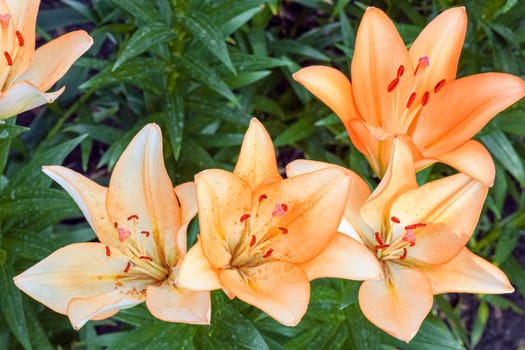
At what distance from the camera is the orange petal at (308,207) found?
1.03 meters

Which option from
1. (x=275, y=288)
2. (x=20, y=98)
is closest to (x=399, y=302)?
(x=275, y=288)

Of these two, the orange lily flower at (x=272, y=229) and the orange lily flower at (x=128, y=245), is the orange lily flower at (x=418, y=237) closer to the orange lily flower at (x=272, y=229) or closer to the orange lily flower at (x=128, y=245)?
the orange lily flower at (x=272, y=229)

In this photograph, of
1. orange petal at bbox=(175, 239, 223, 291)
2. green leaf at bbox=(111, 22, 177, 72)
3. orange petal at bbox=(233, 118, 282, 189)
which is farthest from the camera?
green leaf at bbox=(111, 22, 177, 72)

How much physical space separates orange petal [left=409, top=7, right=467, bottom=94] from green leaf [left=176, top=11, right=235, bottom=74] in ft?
1.39

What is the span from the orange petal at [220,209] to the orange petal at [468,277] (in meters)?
0.34

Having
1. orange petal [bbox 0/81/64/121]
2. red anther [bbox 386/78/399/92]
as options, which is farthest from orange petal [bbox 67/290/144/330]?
red anther [bbox 386/78/399/92]

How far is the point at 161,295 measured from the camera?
3.50 feet

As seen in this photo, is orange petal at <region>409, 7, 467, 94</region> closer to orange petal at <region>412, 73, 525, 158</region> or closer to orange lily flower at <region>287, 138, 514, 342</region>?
orange petal at <region>412, 73, 525, 158</region>

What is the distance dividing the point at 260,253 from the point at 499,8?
38.9 inches

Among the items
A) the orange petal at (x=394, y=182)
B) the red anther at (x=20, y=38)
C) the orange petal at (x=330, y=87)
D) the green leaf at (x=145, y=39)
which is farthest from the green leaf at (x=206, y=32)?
the orange petal at (x=394, y=182)

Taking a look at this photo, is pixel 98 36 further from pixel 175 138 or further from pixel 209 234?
pixel 209 234

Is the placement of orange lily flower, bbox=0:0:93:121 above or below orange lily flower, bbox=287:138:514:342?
above

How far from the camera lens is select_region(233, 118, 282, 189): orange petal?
3.48 ft

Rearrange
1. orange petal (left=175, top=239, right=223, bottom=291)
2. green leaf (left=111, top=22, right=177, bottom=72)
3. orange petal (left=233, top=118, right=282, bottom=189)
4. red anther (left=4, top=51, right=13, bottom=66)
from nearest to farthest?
orange petal (left=175, top=239, right=223, bottom=291) < orange petal (left=233, top=118, right=282, bottom=189) < red anther (left=4, top=51, right=13, bottom=66) < green leaf (left=111, top=22, right=177, bottom=72)
